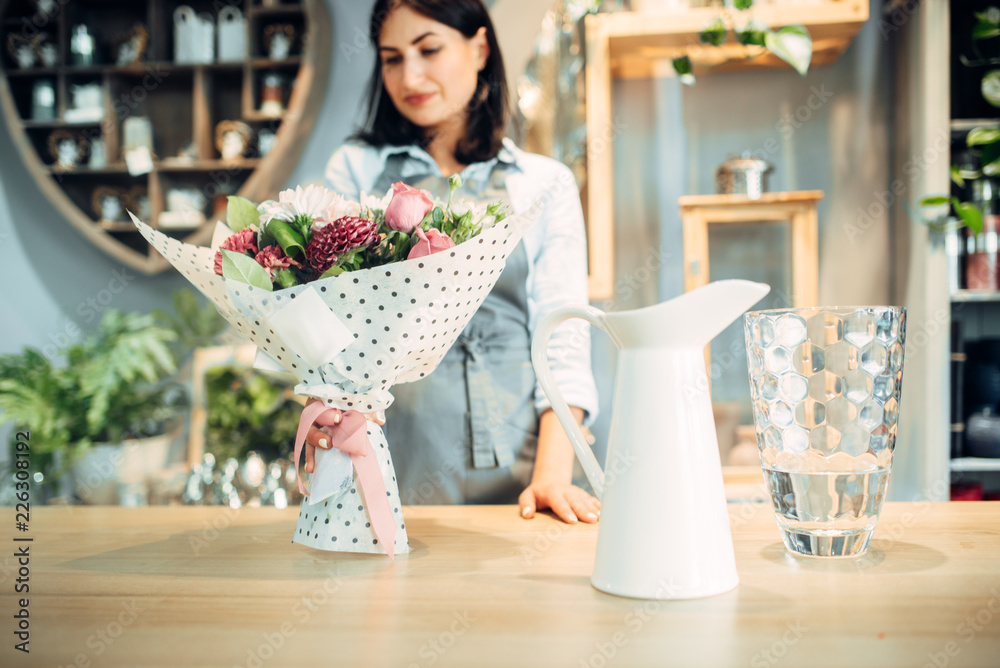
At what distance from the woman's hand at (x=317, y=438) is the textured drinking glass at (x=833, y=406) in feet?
1.16

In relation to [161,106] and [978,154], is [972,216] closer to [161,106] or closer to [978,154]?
[978,154]

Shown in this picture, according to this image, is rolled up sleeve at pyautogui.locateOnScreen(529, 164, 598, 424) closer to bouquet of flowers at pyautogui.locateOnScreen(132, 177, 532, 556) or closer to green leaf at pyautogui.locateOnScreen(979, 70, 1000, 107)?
bouquet of flowers at pyautogui.locateOnScreen(132, 177, 532, 556)

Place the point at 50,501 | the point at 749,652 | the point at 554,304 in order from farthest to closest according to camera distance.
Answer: the point at 50,501
the point at 554,304
the point at 749,652

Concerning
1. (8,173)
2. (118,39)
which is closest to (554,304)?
(118,39)

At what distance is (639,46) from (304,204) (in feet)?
5.85

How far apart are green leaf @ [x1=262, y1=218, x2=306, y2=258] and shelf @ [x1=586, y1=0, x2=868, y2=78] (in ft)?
5.56

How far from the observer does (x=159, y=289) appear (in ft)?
8.48

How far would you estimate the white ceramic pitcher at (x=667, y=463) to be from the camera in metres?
0.52

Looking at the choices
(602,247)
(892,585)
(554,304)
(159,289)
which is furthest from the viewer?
(159,289)

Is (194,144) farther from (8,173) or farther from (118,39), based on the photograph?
(8,173)

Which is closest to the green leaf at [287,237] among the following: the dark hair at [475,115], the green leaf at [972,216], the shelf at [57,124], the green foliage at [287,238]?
the green foliage at [287,238]

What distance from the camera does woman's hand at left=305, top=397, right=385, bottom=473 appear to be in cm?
65

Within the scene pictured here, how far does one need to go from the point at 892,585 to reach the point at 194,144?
2517 mm

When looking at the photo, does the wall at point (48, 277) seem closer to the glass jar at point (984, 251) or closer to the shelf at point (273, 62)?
the shelf at point (273, 62)
